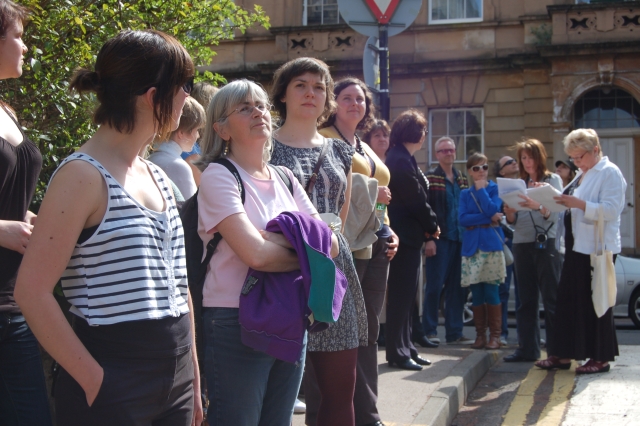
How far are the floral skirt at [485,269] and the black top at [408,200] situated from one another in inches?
65.7

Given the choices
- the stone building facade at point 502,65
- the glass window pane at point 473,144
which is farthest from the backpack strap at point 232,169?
the glass window pane at point 473,144

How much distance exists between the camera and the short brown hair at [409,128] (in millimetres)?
6665

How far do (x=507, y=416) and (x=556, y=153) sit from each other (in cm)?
1444

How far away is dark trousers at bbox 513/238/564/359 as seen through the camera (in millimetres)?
7207

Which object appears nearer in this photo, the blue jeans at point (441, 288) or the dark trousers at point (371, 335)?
the dark trousers at point (371, 335)

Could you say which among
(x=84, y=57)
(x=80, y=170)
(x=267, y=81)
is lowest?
(x=80, y=170)

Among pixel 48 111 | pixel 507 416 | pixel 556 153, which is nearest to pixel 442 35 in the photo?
pixel 556 153

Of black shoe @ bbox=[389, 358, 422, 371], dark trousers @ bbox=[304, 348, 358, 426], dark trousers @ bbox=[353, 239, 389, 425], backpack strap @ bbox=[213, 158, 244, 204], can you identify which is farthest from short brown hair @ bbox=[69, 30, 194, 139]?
black shoe @ bbox=[389, 358, 422, 371]

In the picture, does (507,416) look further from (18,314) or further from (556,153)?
(556,153)

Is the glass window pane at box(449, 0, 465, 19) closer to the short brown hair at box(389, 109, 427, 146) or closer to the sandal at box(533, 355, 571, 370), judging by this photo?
the short brown hair at box(389, 109, 427, 146)

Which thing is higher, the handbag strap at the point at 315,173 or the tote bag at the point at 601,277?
the handbag strap at the point at 315,173

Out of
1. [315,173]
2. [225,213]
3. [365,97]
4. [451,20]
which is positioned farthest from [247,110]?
[451,20]

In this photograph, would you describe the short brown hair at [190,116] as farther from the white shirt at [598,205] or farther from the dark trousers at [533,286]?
the dark trousers at [533,286]

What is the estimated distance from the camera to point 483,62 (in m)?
20.0
